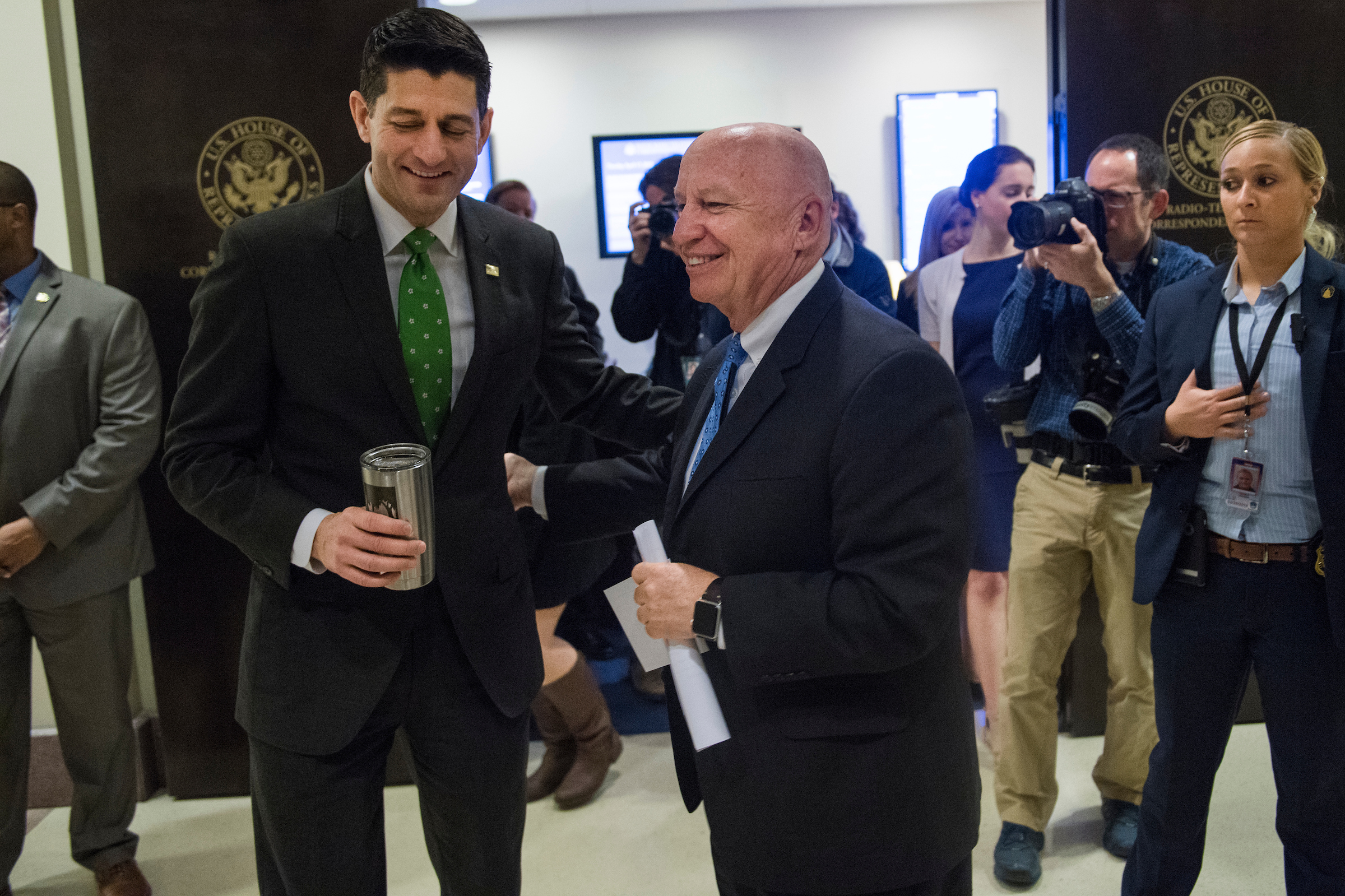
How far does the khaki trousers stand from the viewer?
8.34 ft

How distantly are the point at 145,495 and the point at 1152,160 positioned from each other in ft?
8.68

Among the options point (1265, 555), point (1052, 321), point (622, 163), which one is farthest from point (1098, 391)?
point (622, 163)

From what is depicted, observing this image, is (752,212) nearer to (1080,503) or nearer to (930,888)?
(930,888)

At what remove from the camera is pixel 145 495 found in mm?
2980

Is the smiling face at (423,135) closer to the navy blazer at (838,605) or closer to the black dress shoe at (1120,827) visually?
the navy blazer at (838,605)

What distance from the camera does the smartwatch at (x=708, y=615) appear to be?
4.23 ft

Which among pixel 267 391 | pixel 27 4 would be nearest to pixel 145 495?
pixel 27 4

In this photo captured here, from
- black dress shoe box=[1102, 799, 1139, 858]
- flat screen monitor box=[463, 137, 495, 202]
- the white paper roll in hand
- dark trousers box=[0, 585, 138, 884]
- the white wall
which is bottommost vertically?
black dress shoe box=[1102, 799, 1139, 858]

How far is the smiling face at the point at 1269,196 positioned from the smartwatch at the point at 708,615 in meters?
1.34

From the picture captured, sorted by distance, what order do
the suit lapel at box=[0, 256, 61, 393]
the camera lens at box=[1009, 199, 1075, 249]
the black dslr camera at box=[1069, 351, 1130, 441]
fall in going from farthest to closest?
1. the suit lapel at box=[0, 256, 61, 393]
2. the black dslr camera at box=[1069, 351, 1130, 441]
3. the camera lens at box=[1009, 199, 1075, 249]

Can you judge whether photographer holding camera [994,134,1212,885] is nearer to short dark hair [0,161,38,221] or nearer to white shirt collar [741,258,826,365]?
white shirt collar [741,258,826,365]

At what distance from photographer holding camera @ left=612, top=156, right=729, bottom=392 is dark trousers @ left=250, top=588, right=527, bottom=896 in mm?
1641

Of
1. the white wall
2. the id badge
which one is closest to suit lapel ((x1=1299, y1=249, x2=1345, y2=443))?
the id badge

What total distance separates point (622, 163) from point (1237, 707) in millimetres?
5467
